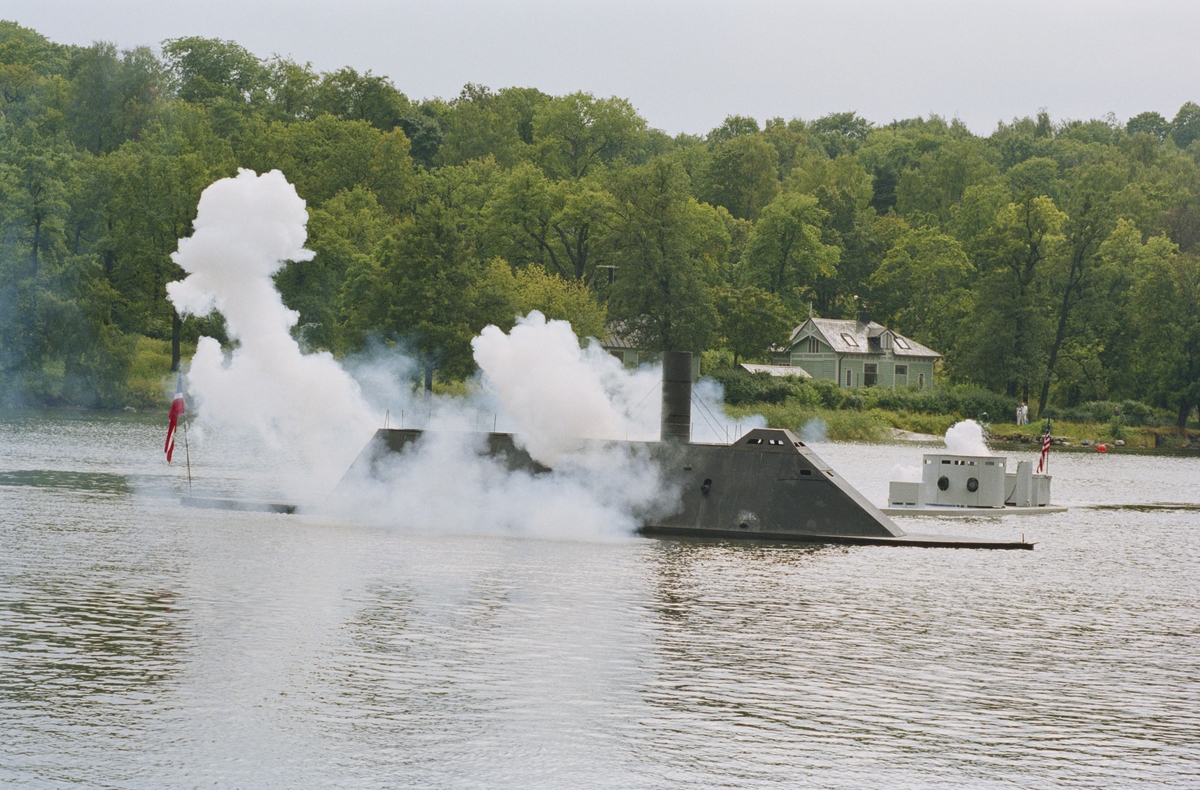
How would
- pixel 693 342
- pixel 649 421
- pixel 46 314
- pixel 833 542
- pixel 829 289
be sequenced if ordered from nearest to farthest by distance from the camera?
pixel 833 542 < pixel 649 421 < pixel 46 314 < pixel 693 342 < pixel 829 289

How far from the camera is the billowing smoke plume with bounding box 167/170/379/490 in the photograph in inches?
1720

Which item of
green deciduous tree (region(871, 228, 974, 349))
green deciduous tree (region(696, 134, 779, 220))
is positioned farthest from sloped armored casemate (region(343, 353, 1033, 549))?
green deciduous tree (region(696, 134, 779, 220))

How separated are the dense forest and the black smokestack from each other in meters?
57.9

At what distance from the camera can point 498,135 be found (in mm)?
168875

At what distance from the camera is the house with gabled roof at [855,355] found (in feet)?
452

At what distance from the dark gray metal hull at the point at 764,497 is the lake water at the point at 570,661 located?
81 centimetres

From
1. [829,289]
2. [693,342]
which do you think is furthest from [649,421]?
[829,289]

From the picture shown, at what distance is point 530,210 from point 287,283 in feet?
91.2

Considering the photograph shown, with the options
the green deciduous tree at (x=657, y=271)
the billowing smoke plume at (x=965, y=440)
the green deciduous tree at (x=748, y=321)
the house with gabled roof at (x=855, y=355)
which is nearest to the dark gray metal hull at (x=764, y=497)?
the billowing smoke plume at (x=965, y=440)

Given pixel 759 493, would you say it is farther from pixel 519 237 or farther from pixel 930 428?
pixel 519 237

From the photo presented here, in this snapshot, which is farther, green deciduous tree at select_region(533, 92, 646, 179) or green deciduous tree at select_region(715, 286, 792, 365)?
green deciduous tree at select_region(533, 92, 646, 179)

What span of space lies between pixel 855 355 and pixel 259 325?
100039 mm

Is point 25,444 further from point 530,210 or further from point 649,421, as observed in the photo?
point 530,210

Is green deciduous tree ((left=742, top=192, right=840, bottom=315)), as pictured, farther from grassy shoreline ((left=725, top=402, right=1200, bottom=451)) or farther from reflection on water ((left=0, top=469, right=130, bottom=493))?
reflection on water ((left=0, top=469, right=130, bottom=493))
